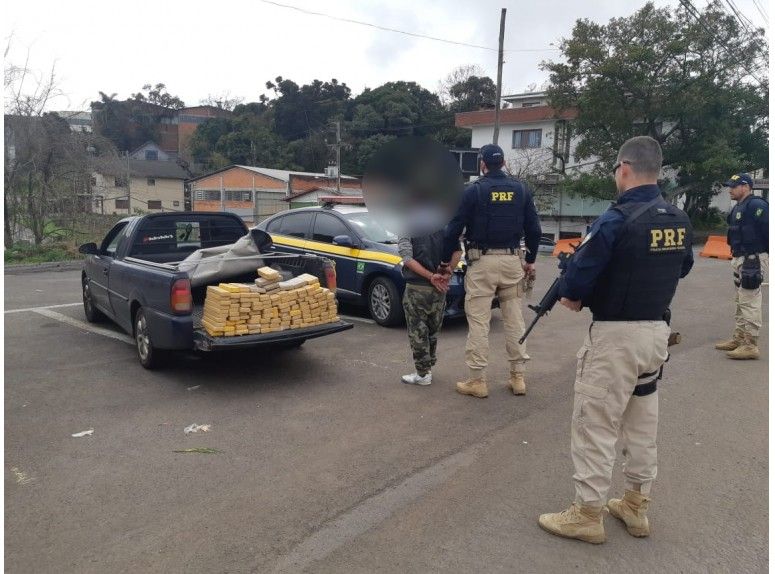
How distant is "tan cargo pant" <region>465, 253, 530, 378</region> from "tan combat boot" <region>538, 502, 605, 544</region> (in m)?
2.05

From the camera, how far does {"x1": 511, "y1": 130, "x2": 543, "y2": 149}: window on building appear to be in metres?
33.9

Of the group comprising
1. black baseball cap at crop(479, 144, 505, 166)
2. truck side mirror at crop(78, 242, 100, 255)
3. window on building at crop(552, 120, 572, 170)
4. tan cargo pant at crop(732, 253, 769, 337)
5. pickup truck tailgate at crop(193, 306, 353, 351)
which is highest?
window on building at crop(552, 120, 572, 170)

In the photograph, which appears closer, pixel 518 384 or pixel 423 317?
pixel 518 384

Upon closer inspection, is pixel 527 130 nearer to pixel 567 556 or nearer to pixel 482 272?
pixel 482 272

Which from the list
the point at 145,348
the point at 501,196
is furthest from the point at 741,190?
the point at 145,348

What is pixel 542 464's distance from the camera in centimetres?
381

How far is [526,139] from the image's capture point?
34.4m

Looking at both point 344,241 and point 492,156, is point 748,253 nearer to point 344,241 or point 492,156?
point 492,156

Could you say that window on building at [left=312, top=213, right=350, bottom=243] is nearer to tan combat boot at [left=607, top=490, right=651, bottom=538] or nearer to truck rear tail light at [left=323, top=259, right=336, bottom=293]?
truck rear tail light at [left=323, top=259, right=336, bottom=293]

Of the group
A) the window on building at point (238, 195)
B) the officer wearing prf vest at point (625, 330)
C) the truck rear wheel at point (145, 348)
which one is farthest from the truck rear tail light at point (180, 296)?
the window on building at point (238, 195)

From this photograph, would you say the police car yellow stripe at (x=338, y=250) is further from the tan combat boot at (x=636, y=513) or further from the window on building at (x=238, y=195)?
the window on building at (x=238, y=195)

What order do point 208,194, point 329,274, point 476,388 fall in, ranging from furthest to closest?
1. point 208,194
2. point 329,274
3. point 476,388

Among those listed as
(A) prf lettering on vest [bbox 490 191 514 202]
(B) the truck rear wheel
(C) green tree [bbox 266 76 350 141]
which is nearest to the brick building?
(C) green tree [bbox 266 76 350 141]

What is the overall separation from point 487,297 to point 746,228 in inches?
130
